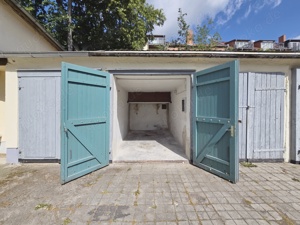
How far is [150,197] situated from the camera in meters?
2.50

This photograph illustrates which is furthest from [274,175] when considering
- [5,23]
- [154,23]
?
[154,23]

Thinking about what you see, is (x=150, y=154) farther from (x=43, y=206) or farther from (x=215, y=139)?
(x=43, y=206)

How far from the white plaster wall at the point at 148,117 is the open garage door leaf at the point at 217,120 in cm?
495

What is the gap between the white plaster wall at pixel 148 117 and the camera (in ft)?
28.8

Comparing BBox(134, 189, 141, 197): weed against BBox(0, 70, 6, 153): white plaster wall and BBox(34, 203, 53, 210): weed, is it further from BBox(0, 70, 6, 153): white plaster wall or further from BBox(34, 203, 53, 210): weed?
BBox(0, 70, 6, 153): white plaster wall

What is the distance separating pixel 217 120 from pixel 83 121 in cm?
278

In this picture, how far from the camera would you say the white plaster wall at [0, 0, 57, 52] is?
4801mm

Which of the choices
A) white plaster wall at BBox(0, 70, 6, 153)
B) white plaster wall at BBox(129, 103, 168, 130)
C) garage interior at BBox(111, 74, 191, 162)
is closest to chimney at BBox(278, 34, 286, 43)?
garage interior at BBox(111, 74, 191, 162)

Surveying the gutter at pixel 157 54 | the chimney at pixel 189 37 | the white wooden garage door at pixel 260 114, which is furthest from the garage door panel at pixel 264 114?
the chimney at pixel 189 37

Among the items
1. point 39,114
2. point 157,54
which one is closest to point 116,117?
point 39,114

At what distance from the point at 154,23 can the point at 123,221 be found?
1199 centimetres

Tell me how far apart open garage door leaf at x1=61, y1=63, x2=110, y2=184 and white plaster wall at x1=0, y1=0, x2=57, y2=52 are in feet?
11.2

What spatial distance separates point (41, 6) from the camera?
9.95 m

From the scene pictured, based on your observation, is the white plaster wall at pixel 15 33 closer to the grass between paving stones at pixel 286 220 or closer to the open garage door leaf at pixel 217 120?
the open garage door leaf at pixel 217 120
